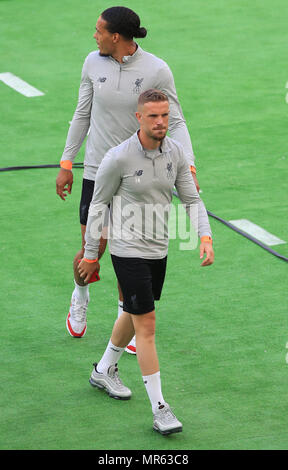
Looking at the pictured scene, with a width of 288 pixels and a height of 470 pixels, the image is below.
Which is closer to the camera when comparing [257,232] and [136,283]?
[136,283]

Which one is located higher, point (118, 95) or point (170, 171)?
point (118, 95)

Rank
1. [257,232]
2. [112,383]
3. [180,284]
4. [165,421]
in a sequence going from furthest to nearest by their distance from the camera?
[257,232] → [180,284] → [112,383] → [165,421]

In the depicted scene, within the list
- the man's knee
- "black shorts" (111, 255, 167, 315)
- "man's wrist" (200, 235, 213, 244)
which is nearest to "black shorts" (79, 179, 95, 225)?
"black shorts" (111, 255, 167, 315)

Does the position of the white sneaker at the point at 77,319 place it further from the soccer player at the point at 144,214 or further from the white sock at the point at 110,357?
the soccer player at the point at 144,214

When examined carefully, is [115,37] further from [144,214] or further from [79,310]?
[79,310]

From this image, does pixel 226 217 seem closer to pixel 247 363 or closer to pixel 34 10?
pixel 247 363

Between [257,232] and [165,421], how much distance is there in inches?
137

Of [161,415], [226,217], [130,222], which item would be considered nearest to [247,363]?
[161,415]

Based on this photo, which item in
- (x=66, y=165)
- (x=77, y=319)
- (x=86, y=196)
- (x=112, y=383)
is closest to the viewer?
(x=112, y=383)

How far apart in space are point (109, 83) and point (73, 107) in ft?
20.0

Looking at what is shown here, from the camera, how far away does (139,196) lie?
570 cm

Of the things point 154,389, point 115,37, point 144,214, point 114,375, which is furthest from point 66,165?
point 154,389
